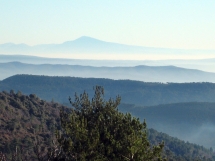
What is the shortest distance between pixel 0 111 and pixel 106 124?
2086 inches

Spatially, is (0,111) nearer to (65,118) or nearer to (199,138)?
(65,118)

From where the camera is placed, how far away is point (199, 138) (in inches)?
6831

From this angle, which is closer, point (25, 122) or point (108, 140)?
point (108, 140)

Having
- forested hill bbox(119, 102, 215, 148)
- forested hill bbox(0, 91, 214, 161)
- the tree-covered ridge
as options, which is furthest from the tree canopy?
forested hill bbox(119, 102, 215, 148)

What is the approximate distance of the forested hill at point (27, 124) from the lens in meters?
58.8

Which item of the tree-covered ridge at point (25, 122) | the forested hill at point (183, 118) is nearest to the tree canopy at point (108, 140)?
the tree-covered ridge at point (25, 122)

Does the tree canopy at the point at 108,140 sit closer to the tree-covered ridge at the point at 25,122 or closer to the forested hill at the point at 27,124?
the forested hill at the point at 27,124

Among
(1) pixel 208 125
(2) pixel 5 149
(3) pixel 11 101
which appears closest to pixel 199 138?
(1) pixel 208 125

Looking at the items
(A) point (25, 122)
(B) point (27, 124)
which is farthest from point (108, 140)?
(A) point (25, 122)

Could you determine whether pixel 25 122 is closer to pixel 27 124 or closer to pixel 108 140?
pixel 27 124

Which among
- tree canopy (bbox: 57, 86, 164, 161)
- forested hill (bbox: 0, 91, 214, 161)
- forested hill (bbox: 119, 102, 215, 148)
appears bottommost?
forested hill (bbox: 119, 102, 215, 148)

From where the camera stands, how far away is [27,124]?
7181 centimetres

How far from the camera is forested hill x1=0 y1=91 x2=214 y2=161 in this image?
5878 centimetres

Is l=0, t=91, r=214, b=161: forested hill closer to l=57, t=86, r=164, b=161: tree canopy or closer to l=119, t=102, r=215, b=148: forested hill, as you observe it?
l=57, t=86, r=164, b=161: tree canopy
